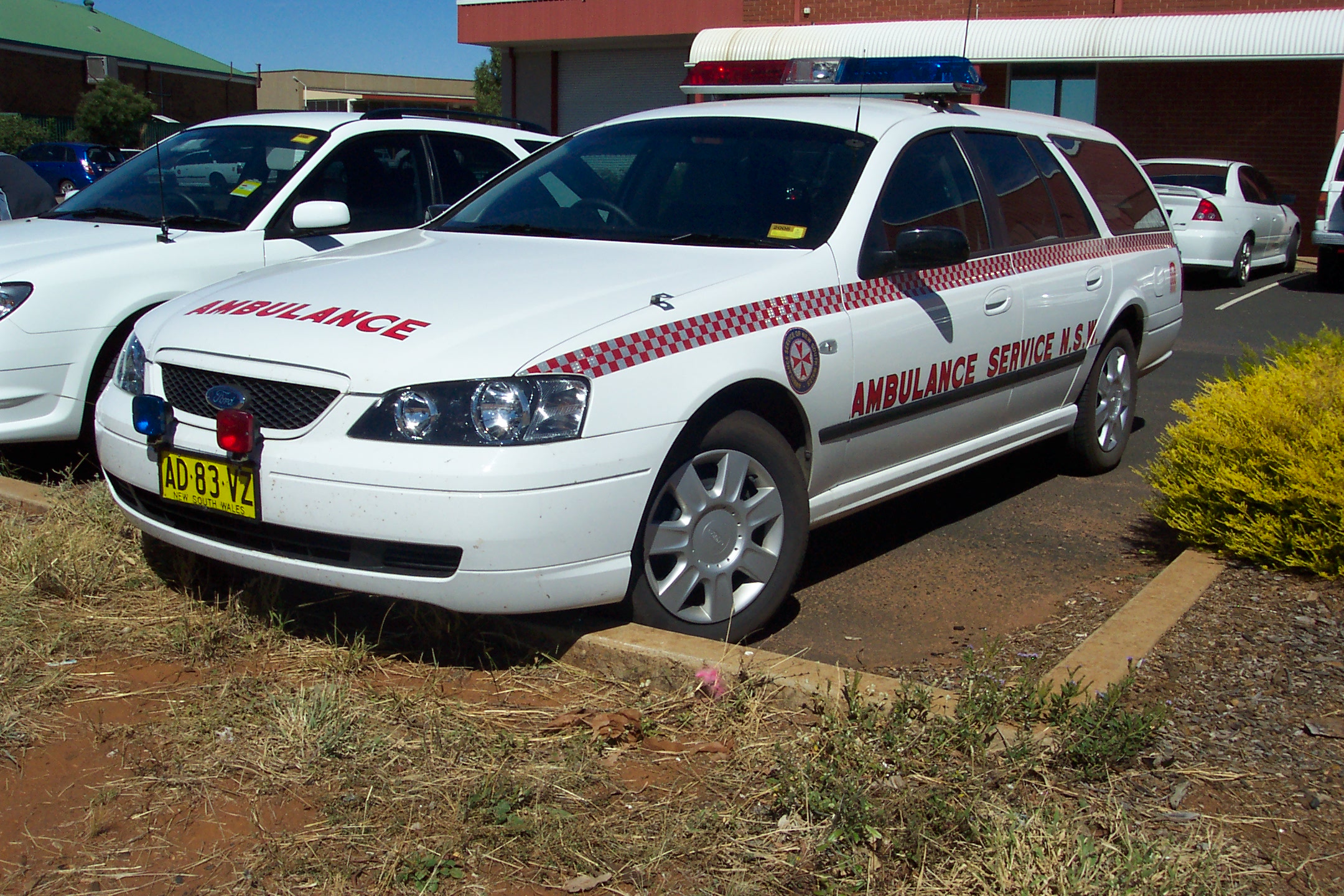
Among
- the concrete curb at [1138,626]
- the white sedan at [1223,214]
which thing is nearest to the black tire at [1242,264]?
the white sedan at [1223,214]

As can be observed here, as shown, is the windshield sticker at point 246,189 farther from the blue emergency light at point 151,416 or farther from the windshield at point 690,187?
the blue emergency light at point 151,416

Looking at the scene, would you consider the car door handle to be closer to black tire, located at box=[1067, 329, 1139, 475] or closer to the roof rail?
black tire, located at box=[1067, 329, 1139, 475]

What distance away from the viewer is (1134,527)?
5.39m

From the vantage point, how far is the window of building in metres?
20.8

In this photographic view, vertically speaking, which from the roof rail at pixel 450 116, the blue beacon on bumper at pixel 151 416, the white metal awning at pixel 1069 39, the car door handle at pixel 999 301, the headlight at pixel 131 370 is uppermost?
the white metal awning at pixel 1069 39

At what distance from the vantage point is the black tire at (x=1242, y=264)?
14.5m

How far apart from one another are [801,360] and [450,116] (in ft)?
12.8

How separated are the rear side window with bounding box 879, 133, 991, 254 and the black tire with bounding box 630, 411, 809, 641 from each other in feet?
3.46

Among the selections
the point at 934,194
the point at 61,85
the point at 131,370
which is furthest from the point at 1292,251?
the point at 61,85

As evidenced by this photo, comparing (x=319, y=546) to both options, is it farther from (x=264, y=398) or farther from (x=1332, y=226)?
(x=1332, y=226)

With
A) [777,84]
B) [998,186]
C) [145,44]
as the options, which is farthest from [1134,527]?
[145,44]

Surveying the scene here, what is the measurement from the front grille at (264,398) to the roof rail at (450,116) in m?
3.20

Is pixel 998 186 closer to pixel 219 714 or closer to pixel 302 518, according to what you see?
pixel 302 518

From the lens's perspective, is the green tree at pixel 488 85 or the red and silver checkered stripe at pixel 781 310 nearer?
the red and silver checkered stripe at pixel 781 310
